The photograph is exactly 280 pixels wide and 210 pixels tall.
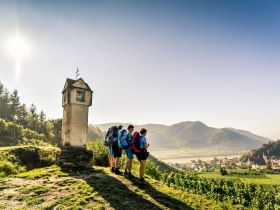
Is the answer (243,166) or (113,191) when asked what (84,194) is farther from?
(243,166)

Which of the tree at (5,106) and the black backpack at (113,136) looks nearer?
the black backpack at (113,136)

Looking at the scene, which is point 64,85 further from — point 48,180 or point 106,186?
point 106,186

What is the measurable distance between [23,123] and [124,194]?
220 feet

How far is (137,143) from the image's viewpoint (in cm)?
908

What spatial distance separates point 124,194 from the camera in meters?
7.33

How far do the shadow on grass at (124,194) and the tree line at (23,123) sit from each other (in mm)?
33287

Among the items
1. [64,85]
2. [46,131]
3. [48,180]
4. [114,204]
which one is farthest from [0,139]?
[114,204]

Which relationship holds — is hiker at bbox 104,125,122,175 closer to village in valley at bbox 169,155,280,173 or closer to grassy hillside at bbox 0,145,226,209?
grassy hillside at bbox 0,145,226,209

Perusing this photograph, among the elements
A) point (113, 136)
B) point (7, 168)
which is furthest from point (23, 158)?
point (113, 136)

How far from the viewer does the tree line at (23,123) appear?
143 ft

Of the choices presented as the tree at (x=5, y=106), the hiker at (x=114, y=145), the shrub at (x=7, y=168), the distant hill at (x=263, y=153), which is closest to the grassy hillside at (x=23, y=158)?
the shrub at (x=7, y=168)

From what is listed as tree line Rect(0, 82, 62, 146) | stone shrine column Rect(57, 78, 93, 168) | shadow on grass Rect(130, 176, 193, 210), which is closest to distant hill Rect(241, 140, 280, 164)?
tree line Rect(0, 82, 62, 146)

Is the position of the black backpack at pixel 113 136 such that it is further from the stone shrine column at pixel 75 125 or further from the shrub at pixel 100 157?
the shrub at pixel 100 157

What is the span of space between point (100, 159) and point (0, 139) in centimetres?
2914
